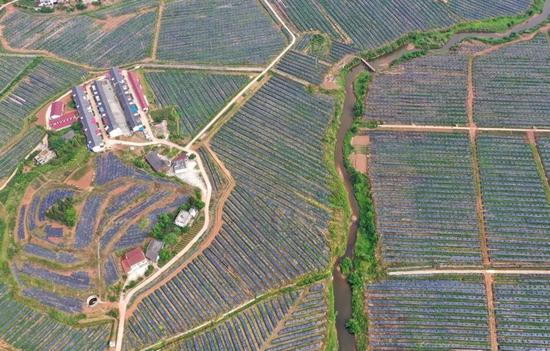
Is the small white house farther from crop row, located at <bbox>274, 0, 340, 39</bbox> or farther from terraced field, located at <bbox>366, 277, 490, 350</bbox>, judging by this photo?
crop row, located at <bbox>274, 0, 340, 39</bbox>

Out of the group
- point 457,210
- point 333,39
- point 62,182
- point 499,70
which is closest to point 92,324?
point 62,182

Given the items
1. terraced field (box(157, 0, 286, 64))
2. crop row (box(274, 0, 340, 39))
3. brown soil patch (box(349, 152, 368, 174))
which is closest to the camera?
brown soil patch (box(349, 152, 368, 174))

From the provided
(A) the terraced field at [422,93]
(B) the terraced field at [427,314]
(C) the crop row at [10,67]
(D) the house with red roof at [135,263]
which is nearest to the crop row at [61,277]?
(D) the house with red roof at [135,263]

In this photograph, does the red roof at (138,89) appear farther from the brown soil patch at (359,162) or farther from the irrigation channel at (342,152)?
the brown soil patch at (359,162)

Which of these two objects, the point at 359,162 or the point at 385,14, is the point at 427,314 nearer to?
the point at 359,162

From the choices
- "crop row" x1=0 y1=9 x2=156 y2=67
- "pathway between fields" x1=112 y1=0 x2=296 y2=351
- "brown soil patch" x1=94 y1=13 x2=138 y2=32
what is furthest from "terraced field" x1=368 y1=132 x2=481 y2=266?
"brown soil patch" x1=94 y1=13 x2=138 y2=32

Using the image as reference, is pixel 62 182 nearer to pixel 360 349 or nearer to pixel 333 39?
pixel 360 349

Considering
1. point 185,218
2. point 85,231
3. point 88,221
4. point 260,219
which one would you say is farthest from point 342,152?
point 85,231
